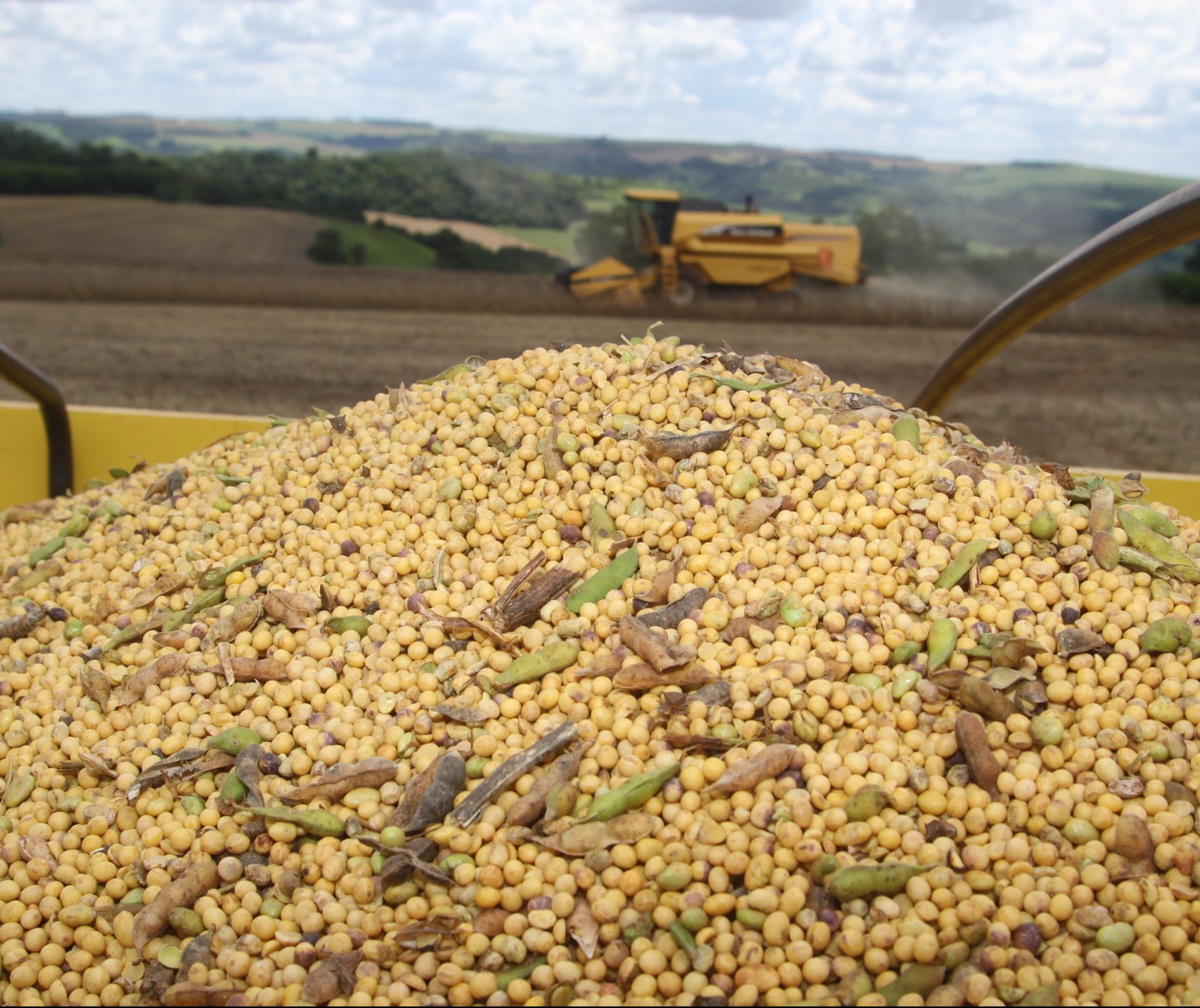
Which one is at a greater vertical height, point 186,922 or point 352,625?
point 352,625

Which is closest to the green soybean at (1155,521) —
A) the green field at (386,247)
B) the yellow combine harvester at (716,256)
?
the yellow combine harvester at (716,256)

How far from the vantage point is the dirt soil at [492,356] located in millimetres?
7805

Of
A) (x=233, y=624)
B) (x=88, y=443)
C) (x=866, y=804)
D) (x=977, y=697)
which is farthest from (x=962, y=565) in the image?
(x=88, y=443)

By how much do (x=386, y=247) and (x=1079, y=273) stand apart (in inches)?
588

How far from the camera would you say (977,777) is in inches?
57.3

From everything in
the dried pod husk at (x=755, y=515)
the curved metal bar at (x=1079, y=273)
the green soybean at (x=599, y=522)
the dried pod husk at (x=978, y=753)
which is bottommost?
the dried pod husk at (x=978, y=753)

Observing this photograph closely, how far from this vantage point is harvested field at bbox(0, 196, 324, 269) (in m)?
14.7

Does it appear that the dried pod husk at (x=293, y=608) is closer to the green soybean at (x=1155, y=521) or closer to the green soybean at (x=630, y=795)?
the green soybean at (x=630, y=795)

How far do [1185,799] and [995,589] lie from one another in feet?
1.50

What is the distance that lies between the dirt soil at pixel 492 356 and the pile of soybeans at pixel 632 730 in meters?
4.93

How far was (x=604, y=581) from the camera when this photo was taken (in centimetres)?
179

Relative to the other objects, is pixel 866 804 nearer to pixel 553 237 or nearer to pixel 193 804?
pixel 193 804

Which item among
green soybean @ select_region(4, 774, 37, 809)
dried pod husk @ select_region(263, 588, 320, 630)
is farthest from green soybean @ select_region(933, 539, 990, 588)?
green soybean @ select_region(4, 774, 37, 809)

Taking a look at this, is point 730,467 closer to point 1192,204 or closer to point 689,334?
point 1192,204
